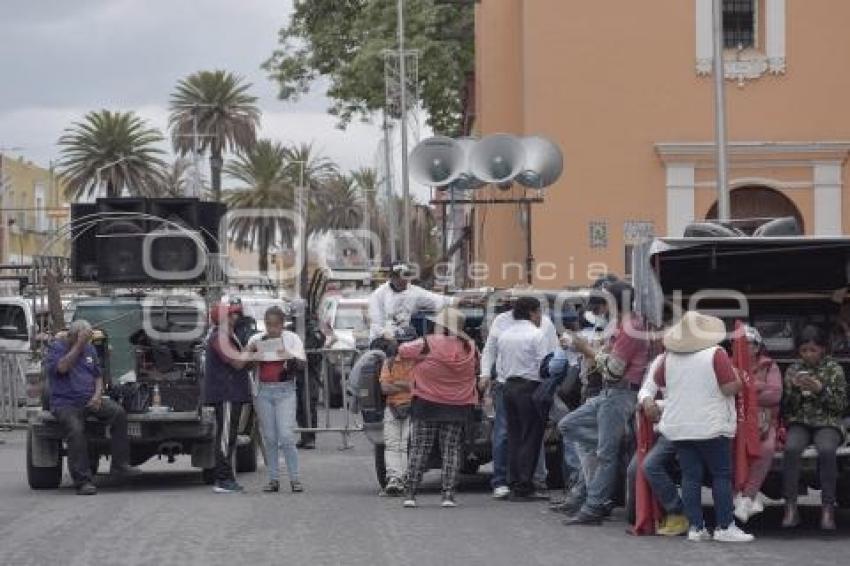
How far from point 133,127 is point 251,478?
200ft

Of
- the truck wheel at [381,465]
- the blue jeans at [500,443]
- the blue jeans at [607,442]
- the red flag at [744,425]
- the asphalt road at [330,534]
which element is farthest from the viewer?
the truck wheel at [381,465]

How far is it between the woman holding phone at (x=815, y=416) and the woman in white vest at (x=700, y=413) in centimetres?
69

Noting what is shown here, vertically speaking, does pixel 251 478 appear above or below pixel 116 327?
below

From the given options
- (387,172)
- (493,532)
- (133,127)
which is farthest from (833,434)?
(133,127)

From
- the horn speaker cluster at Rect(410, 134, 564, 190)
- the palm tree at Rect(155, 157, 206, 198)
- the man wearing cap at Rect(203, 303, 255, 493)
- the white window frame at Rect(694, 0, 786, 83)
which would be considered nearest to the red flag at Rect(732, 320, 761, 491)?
the man wearing cap at Rect(203, 303, 255, 493)

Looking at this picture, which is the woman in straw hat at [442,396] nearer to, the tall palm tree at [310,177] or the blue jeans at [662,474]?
the blue jeans at [662,474]

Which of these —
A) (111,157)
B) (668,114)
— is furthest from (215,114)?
(668,114)

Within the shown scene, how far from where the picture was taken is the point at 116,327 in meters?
20.6

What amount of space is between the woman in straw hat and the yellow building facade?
221 ft

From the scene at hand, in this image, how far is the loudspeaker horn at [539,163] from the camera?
2814 centimetres

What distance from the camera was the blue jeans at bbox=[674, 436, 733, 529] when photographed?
1395 centimetres

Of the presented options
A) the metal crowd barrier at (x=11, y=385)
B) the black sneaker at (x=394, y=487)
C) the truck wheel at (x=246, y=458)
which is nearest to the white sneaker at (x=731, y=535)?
the black sneaker at (x=394, y=487)

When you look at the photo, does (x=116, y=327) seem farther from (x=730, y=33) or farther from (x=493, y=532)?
(x=730, y=33)

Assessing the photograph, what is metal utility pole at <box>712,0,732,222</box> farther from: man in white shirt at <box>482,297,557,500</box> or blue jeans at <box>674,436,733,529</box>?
blue jeans at <box>674,436,733,529</box>
